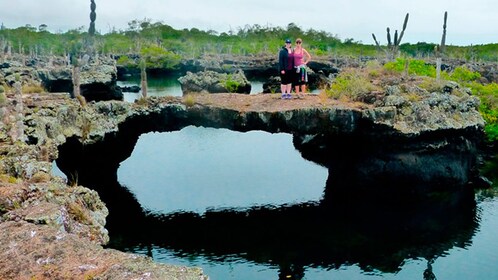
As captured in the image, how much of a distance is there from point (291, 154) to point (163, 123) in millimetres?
14127

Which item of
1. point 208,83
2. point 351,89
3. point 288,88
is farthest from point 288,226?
point 208,83

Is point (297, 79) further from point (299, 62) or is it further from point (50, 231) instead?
point (50, 231)

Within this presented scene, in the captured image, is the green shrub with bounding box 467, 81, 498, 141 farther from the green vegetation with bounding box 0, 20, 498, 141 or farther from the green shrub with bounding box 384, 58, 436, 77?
the green vegetation with bounding box 0, 20, 498, 141

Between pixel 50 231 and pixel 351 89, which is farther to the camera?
pixel 351 89

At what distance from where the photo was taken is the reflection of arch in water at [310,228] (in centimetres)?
2103

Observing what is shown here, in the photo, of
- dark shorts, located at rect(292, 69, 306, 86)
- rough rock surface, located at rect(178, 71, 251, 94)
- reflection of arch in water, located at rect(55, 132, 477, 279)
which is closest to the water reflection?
reflection of arch in water, located at rect(55, 132, 477, 279)

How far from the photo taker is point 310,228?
23.9 m

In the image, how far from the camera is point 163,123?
2630 centimetres

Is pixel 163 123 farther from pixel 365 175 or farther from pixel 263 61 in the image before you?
pixel 263 61

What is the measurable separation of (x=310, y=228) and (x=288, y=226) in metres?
0.98

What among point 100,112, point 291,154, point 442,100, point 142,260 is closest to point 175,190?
point 100,112

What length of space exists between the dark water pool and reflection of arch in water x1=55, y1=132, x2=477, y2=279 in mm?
44

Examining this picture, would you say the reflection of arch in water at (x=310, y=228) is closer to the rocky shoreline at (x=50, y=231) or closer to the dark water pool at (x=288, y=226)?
the dark water pool at (x=288, y=226)

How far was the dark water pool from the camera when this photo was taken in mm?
20047
